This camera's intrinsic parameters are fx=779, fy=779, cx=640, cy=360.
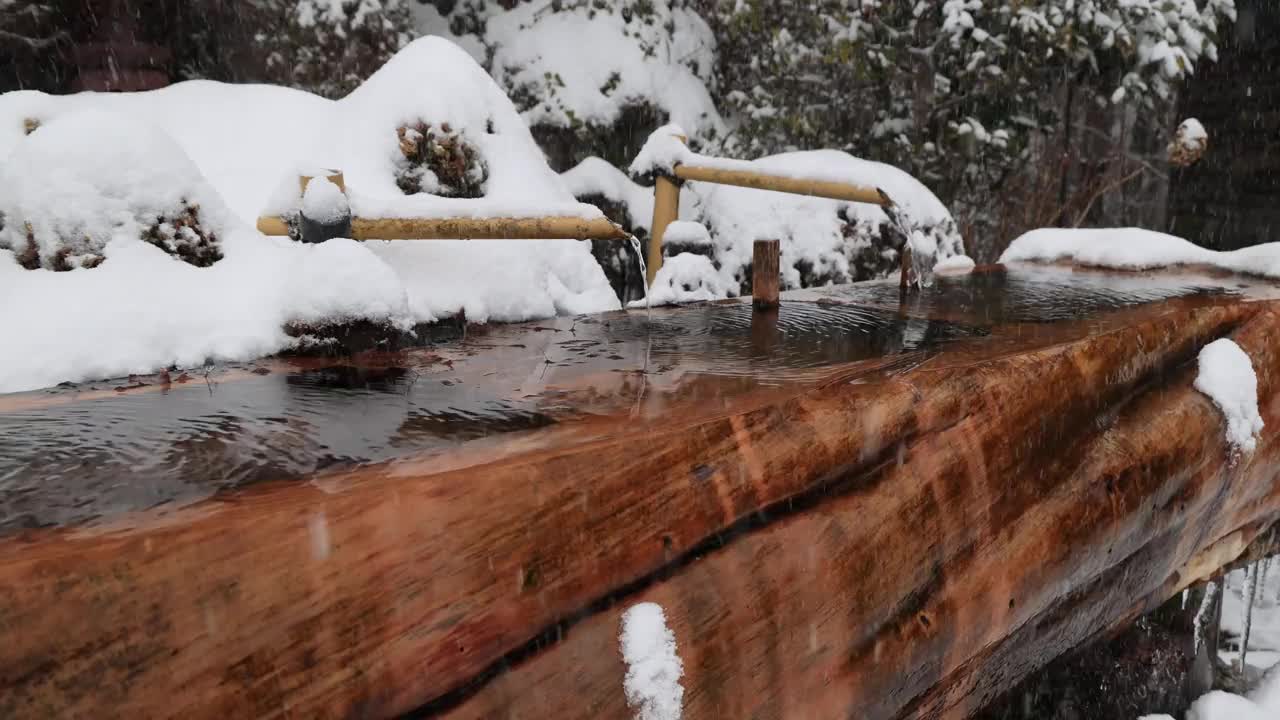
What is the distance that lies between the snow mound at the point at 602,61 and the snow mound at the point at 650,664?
7.04 meters

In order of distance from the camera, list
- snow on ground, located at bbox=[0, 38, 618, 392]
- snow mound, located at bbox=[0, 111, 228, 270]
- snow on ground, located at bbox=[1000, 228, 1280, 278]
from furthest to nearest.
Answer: snow on ground, located at bbox=[1000, 228, 1280, 278] → snow mound, located at bbox=[0, 111, 228, 270] → snow on ground, located at bbox=[0, 38, 618, 392]

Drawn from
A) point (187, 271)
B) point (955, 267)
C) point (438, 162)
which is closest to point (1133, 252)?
point (955, 267)

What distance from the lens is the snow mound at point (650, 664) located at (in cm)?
129

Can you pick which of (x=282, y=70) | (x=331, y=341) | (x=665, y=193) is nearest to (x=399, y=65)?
(x=665, y=193)

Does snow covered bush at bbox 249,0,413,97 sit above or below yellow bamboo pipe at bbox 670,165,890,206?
above

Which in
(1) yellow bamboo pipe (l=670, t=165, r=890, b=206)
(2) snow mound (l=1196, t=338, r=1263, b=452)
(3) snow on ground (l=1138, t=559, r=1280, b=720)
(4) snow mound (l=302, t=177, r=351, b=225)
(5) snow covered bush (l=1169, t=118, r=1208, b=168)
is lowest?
(3) snow on ground (l=1138, t=559, r=1280, b=720)

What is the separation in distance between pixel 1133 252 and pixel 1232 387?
2.13m

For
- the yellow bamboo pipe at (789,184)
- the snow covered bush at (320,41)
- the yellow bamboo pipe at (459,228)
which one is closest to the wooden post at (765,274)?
the yellow bamboo pipe at (459,228)

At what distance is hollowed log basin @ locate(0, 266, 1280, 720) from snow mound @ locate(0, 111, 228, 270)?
88 centimetres

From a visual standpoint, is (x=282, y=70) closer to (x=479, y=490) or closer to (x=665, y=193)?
(x=665, y=193)

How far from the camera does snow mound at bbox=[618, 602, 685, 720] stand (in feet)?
4.22

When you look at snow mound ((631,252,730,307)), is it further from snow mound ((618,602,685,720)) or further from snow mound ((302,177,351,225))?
snow mound ((618,602,685,720))

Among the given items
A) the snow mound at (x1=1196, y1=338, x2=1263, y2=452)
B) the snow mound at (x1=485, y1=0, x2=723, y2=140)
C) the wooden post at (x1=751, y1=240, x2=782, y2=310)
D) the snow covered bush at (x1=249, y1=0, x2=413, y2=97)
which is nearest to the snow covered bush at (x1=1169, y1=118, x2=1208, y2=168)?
the snow mound at (x1=485, y1=0, x2=723, y2=140)

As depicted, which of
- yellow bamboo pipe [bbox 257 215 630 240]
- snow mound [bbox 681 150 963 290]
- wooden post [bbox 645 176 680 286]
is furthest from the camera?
snow mound [bbox 681 150 963 290]
